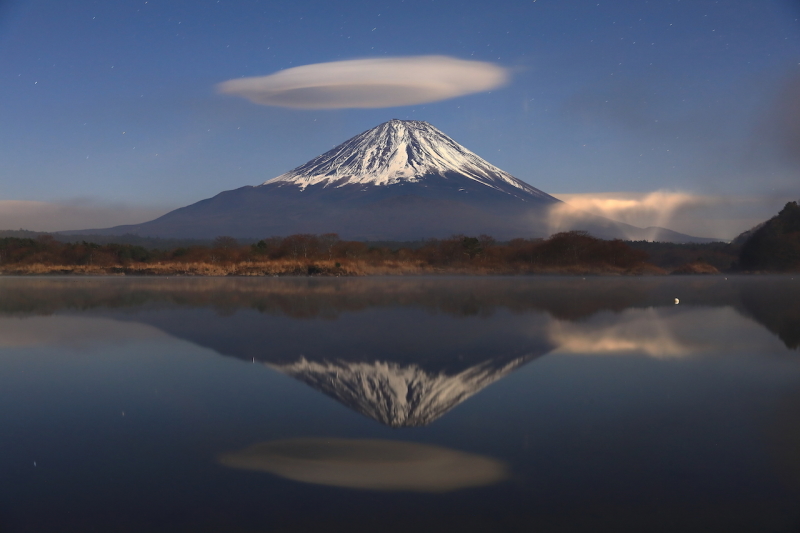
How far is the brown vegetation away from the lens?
4462 centimetres

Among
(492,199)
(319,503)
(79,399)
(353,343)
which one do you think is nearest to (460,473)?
(319,503)

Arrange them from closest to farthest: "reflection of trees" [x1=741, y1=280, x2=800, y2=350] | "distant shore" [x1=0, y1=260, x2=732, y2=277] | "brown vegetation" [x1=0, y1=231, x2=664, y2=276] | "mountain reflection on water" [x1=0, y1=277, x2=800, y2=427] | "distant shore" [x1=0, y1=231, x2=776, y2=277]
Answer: "mountain reflection on water" [x1=0, y1=277, x2=800, y2=427] → "reflection of trees" [x1=741, y1=280, x2=800, y2=350] → "distant shore" [x1=0, y1=260, x2=732, y2=277] → "distant shore" [x1=0, y1=231, x2=776, y2=277] → "brown vegetation" [x1=0, y1=231, x2=664, y2=276]

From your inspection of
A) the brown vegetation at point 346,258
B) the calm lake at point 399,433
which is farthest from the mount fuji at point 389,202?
the calm lake at point 399,433

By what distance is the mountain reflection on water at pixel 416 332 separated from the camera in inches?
259

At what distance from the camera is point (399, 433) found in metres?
4.78

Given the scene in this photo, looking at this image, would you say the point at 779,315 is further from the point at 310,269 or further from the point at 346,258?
A: the point at 346,258

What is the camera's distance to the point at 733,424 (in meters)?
5.08

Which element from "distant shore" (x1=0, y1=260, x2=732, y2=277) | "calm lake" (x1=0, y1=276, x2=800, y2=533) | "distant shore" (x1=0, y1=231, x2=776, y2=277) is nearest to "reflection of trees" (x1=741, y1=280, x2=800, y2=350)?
"calm lake" (x1=0, y1=276, x2=800, y2=533)

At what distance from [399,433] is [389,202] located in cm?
16086

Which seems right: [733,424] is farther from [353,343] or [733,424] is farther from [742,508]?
[353,343]

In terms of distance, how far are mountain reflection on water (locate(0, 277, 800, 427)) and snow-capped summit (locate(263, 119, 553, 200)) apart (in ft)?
538

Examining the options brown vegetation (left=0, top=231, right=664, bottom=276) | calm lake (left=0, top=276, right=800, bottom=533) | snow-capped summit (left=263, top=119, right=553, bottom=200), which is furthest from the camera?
snow-capped summit (left=263, top=119, right=553, bottom=200)

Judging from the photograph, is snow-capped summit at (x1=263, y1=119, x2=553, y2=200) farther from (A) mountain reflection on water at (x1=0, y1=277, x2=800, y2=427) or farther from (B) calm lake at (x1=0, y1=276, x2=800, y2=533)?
(B) calm lake at (x1=0, y1=276, x2=800, y2=533)

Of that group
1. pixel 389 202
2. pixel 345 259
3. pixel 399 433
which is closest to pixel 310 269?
pixel 345 259
